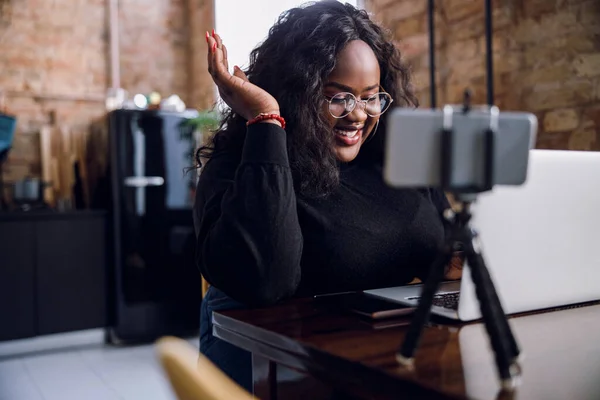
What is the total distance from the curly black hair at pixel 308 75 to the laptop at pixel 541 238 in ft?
1.33

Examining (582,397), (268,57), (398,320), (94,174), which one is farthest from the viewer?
(94,174)

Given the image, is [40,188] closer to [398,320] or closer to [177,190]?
[177,190]

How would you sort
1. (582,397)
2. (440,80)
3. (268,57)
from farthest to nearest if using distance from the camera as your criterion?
(440,80), (268,57), (582,397)

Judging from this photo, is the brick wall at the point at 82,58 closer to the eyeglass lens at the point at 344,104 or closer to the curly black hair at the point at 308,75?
the curly black hair at the point at 308,75

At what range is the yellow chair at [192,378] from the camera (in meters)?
0.43

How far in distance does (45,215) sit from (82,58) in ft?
4.90

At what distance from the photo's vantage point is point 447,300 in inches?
39.9

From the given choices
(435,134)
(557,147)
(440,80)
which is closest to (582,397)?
(435,134)

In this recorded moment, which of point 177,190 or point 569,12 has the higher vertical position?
point 569,12

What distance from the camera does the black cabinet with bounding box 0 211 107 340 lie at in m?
3.65

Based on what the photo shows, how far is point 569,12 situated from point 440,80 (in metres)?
0.71

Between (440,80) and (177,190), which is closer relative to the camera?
(440,80)

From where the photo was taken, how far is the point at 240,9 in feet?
15.1

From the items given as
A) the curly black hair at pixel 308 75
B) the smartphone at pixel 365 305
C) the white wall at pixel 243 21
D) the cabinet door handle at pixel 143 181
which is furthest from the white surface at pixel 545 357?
the white wall at pixel 243 21
